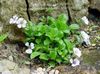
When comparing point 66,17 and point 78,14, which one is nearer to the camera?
point 66,17

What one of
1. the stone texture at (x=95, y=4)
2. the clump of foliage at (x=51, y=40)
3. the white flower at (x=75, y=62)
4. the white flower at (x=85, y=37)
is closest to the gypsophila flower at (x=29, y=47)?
the clump of foliage at (x=51, y=40)

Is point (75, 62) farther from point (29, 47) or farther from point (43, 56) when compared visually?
point (29, 47)

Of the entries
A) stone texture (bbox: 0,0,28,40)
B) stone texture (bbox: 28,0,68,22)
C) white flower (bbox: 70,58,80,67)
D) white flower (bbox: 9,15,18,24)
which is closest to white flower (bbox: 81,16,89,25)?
stone texture (bbox: 28,0,68,22)

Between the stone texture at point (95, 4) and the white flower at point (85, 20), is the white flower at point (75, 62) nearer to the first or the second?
the white flower at point (85, 20)

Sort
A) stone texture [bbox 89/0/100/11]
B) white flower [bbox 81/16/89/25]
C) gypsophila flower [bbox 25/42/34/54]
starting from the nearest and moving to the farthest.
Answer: gypsophila flower [bbox 25/42/34/54] < white flower [bbox 81/16/89/25] < stone texture [bbox 89/0/100/11]

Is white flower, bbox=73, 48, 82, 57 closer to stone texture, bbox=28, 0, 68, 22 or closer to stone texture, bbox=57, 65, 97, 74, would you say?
stone texture, bbox=57, 65, 97, 74

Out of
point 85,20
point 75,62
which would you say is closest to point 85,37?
point 85,20

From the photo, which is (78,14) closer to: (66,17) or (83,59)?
(66,17)

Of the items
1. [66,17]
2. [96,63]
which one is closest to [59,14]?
[66,17]
